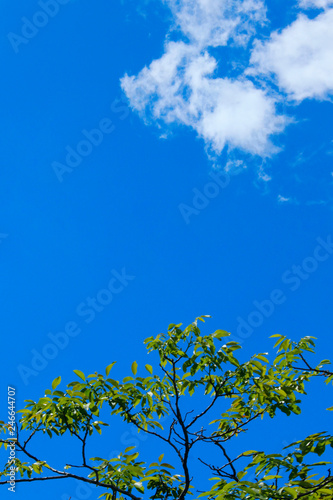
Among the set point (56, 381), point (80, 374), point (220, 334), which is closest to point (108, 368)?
point (80, 374)

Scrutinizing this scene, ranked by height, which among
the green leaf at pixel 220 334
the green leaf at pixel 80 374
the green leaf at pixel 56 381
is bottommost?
the green leaf at pixel 220 334

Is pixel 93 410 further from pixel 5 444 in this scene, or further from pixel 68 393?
pixel 5 444

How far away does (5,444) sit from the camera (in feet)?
12.8

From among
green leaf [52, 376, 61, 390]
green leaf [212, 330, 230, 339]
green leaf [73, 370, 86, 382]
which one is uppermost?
green leaf [73, 370, 86, 382]

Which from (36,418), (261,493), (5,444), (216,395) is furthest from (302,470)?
(5,444)

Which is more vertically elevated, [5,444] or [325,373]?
[5,444]

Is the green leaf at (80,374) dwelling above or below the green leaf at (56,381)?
above

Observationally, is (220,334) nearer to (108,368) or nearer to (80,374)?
(108,368)

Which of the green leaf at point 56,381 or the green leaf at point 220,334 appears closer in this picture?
the green leaf at point 56,381

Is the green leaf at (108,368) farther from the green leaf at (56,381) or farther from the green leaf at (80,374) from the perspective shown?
the green leaf at (56,381)

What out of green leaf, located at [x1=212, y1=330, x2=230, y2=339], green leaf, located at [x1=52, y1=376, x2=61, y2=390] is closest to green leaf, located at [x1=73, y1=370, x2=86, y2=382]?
green leaf, located at [x1=52, y1=376, x2=61, y2=390]

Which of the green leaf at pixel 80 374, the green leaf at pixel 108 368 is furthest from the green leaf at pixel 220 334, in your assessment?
the green leaf at pixel 80 374

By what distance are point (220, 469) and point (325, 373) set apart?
4.48ft

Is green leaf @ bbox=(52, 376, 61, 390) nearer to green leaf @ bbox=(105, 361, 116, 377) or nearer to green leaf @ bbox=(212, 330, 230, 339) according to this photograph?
green leaf @ bbox=(105, 361, 116, 377)
